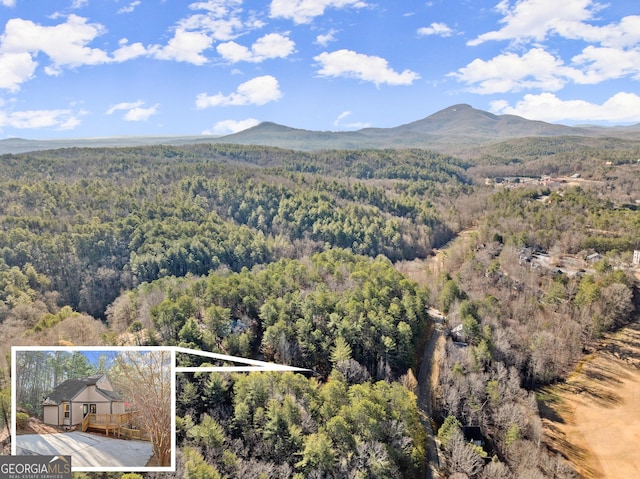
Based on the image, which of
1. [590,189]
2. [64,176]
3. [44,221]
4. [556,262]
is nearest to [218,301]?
[44,221]

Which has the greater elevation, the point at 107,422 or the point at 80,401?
the point at 80,401

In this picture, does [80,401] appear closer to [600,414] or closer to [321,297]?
[321,297]

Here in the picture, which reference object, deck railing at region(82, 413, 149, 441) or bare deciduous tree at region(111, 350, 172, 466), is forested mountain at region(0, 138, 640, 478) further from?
bare deciduous tree at region(111, 350, 172, 466)

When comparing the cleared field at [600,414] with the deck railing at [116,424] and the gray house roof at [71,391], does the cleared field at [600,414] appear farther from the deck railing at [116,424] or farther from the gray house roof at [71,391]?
the gray house roof at [71,391]

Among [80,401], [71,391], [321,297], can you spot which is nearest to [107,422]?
[80,401]

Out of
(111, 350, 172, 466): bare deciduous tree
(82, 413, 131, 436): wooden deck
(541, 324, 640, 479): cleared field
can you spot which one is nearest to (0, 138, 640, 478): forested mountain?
(82, 413, 131, 436): wooden deck

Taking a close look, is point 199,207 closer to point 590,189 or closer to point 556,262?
point 556,262

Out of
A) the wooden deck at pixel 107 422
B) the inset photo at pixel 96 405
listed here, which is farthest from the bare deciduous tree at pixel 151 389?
the wooden deck at pixel 107 422
